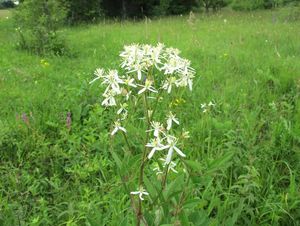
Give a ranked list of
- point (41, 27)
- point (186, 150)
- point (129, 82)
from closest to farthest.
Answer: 1. point (129, 82)
2. point (186, 150)
3. point (41, 27)

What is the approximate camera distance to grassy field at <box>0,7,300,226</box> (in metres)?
2.07

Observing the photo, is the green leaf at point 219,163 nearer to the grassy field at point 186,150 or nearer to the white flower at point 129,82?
the grassy field at point 186,150

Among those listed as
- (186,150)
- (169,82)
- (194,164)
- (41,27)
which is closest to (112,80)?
(169,82)

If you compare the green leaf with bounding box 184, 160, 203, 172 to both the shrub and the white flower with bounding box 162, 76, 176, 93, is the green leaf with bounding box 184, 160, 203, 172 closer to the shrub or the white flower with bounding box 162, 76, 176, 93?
the white flower with bounding box 162, 76, 176, 93

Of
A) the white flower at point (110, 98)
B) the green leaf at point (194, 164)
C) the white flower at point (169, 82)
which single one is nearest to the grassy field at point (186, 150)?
the green leaf at point (194, 164)

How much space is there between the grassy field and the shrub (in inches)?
49.4

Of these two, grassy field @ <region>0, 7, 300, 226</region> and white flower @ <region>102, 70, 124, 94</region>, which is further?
grassy field @ <region>0, 7, 300, 226</region>

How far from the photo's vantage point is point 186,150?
215 centimetres

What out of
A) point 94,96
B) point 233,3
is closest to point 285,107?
point 94,96

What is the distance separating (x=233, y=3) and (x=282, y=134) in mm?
13649

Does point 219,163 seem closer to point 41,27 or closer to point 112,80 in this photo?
point 112,80

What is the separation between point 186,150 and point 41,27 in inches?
183

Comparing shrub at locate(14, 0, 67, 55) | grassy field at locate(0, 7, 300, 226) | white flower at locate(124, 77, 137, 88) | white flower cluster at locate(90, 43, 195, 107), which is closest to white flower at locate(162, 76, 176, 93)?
white flower cluster at locate(90, 43, 195, 107)

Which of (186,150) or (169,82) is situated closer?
(169,82)
